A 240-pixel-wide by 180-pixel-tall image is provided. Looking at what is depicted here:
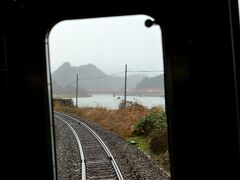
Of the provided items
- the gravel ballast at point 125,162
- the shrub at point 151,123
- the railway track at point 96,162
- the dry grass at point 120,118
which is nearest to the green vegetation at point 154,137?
the shrub at point 151,123

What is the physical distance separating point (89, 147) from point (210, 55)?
24.6 feet

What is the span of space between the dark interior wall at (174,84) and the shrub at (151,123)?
841 centimetres

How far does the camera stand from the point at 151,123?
11828 mm

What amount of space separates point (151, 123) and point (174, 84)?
9143 mm

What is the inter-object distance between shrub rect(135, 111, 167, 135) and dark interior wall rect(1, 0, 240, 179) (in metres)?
8.41

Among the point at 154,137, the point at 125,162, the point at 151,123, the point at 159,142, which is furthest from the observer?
the point at 151,123

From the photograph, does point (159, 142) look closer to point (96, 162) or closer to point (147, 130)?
point (147, 130)

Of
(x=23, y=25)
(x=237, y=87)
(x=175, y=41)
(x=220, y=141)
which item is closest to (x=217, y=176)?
(x=220, y=141)

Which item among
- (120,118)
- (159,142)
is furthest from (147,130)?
(120,118)

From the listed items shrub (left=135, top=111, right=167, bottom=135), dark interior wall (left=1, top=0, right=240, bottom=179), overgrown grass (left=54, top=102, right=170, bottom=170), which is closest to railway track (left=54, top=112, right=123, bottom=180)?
overgrown grass (left=54, top=102, right=170, bottom=170)

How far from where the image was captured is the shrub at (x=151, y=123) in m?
11.5

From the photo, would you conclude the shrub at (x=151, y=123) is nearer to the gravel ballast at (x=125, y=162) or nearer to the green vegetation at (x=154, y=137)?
the green vegetation at (x=154, y=137)

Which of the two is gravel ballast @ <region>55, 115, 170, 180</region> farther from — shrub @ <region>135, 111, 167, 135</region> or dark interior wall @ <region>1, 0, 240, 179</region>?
dark interior wall @ <region>1, 0, 240, 179</region>

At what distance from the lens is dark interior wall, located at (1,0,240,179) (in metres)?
2.72
